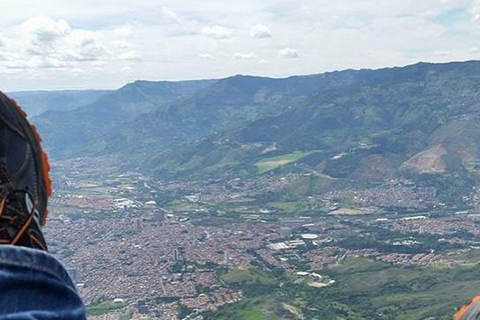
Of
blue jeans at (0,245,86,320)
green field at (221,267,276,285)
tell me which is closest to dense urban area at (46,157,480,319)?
green field at (221,267,276,285)

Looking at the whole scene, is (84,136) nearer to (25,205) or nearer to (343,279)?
(343,279)

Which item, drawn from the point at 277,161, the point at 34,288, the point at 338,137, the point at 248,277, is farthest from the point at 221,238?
the point at 338,137

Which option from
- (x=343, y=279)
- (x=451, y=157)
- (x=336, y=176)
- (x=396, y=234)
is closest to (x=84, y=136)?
(x=336, y=176)

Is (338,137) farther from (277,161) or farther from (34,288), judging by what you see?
(34,288)

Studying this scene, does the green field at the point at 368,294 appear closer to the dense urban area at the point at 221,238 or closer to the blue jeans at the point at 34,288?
the dense urban area at the point at 221,238

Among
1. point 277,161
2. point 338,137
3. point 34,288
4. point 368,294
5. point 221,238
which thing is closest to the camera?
point 34,288

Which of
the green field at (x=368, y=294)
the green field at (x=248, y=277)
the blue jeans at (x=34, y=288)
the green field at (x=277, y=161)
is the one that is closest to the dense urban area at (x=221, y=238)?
the green field at (x=248, y=277)

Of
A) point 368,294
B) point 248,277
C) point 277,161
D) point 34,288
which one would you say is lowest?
point 368,294
